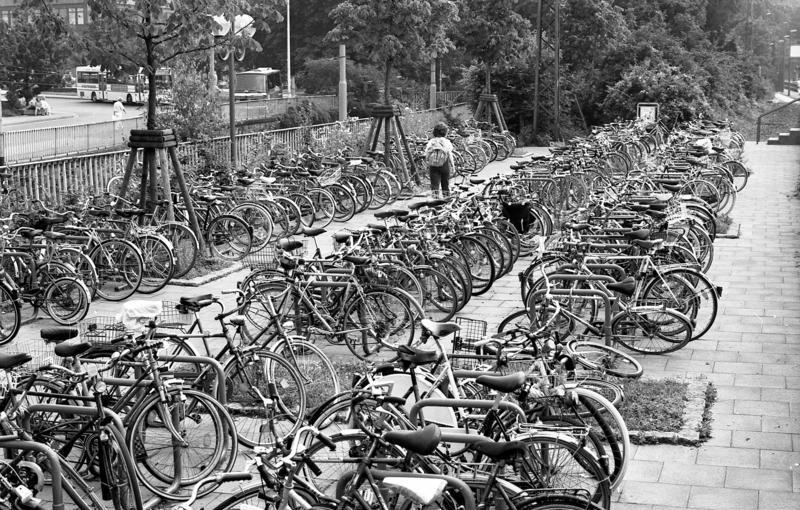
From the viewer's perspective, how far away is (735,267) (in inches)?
488

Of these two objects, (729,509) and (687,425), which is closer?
(729,509)

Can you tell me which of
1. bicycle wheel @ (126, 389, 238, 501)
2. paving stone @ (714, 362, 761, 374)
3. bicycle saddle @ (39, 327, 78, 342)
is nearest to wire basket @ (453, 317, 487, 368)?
bicycle wheel @ (126, 389, 238, 501)

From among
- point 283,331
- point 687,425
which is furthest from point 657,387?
point 283,331

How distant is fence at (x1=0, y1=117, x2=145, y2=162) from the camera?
24281 millimetres

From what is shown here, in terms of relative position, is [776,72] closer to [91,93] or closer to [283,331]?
[91,93]

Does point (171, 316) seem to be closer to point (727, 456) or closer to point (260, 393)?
point (260, 393)

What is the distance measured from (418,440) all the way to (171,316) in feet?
14.1

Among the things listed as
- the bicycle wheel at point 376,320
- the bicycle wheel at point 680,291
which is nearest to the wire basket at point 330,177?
the bicycle wheel at point 376,320

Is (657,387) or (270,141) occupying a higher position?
(270,141)

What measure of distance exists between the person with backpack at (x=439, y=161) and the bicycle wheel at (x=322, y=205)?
5.08 ft

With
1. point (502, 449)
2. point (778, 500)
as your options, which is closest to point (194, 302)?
point (502, 449)

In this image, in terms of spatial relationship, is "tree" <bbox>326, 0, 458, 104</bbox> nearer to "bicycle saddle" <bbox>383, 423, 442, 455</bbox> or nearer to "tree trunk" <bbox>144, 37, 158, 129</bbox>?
"tree trunk" <bbox>144, 37, 158, 129</bbox>

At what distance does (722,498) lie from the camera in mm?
5812

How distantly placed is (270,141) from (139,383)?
39.7 ft
